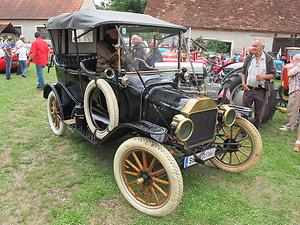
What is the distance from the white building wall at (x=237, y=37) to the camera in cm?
1777

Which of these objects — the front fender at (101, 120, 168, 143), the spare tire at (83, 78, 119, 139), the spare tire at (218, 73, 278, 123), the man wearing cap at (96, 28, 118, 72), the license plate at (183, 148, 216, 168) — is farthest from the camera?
the spare tire at (218, 73, 278, 123)

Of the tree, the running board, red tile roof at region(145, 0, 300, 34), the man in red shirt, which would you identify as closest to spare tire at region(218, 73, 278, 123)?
the running board

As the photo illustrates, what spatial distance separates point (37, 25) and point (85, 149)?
24033mm

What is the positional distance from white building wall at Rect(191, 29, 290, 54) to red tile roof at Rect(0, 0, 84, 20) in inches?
490

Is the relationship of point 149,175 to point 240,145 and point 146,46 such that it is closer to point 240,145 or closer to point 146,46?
point 240,145

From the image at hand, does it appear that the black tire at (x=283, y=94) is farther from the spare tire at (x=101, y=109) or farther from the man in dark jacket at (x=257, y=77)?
the spare tire at (x=101, y=109)

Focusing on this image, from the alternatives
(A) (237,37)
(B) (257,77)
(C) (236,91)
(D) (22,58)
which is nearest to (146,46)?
(B) (257,77)

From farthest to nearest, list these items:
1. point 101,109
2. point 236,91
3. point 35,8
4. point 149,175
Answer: point 35,8 < point 236,91 < point 101,109 < point 149,175

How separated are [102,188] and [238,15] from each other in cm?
1765

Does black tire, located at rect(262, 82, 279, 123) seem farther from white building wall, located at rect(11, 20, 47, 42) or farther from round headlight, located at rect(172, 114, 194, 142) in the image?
white building wall, located at rect(11, 20, 47, 42)

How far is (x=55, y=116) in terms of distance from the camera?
17.3 feet

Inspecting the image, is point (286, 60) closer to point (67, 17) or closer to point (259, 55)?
point (259, 55)

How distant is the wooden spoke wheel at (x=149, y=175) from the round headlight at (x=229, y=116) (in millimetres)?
1048

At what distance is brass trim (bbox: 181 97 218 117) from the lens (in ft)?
10.5
